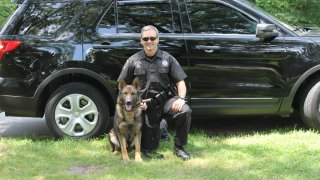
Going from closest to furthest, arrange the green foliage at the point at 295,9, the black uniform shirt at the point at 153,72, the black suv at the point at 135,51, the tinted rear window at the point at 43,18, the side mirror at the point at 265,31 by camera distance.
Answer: the black uniform shirt at the point at 153,72
the side mirror at the point at 265,31
the black suv at the point at 135,51
the tinted rear window at the point at 43,18
the green foliage at the point at 295,9

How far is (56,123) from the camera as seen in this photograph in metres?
5.23

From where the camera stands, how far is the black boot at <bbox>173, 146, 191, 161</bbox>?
4562mm

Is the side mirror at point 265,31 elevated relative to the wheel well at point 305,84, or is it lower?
elevated

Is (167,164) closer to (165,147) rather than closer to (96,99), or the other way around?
(165,147)

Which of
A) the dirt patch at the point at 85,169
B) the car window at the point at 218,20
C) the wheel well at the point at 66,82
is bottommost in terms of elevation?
the dirt patch at the point at 85,169

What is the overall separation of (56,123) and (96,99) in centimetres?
55

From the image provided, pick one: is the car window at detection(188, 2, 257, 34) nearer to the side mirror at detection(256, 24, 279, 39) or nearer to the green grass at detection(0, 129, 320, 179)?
the side mirror at detection(256, 24, 279, 39)

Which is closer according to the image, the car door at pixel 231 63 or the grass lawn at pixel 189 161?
the grass lawn at pixel 189 161

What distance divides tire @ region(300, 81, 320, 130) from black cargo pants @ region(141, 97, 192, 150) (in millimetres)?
1576

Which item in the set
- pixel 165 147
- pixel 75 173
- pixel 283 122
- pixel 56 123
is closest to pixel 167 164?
pixel 165 147

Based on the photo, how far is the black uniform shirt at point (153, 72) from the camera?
467 cm

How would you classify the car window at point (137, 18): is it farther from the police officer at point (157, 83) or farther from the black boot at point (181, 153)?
the black boot at point (181, 153)

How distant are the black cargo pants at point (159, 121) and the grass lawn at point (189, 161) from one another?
17 centimetres

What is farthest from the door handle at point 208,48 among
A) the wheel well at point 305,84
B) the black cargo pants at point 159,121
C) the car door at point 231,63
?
Answer: the wheel well at point 305,84
